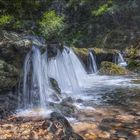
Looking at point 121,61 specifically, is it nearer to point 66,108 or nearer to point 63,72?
point 63,72

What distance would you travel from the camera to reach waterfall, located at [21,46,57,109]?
7.56 meters

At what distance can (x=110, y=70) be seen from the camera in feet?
46.2

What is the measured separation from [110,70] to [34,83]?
6.86 m

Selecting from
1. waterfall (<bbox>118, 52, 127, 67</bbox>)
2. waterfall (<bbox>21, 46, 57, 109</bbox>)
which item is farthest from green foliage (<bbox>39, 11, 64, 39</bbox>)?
waterfall (<bbox>21, 46, 57, 109</bbox>)

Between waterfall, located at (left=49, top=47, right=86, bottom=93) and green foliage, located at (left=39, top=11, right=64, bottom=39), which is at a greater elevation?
green foliage, located at (left=39, top=11, right=64, bottom=39)

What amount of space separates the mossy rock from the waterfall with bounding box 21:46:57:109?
6144mm

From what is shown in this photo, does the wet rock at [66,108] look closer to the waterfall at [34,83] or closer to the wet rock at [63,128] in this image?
the waterfall at [34,83]

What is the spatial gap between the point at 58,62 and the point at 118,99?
301 cm

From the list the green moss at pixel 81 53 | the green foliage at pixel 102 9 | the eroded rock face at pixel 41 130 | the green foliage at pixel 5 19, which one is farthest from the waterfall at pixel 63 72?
the green foliage at pixel 102 9

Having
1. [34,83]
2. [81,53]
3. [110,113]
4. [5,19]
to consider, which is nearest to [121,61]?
[81,53]

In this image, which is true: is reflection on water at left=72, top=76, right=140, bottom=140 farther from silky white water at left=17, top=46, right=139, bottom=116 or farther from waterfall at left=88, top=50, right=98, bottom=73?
waterfall at left=88, top=50, right=98, bottom=73

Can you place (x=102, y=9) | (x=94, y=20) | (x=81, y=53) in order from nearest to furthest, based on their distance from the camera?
(x=81, y=53), (x=102, y=9), (x=94, y=20)

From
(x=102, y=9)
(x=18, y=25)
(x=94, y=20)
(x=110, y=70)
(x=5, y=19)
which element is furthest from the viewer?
(x=94, y=20)

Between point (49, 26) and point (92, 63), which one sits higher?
point (49, 26)
